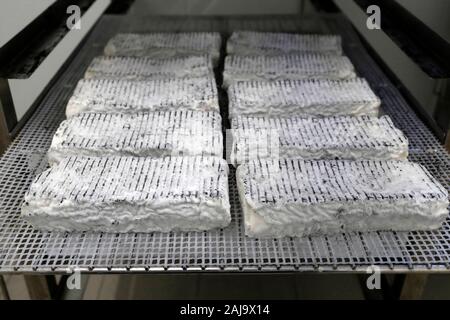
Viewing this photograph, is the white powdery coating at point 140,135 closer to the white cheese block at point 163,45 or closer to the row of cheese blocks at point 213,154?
the row of cheese blocks at point 213,154

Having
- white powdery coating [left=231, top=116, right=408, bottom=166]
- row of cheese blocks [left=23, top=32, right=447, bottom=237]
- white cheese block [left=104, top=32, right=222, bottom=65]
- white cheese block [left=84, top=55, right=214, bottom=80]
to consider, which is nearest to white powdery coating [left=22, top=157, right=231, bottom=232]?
row of cheese blocks [left=23, top=32, right=447, bottom=237]

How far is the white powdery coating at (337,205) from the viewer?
1.23 m

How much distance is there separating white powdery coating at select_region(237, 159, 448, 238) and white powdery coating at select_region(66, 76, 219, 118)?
0.57 m

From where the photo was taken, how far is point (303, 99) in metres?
1.78

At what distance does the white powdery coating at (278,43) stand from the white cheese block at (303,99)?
1.37 feet

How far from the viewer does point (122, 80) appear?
6.39 ft

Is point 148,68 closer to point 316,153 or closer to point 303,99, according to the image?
point 303,99

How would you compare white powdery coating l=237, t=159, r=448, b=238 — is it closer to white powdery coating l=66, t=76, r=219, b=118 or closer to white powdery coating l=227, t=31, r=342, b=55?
white powdery coating l=66, t=76, r=219, b=118

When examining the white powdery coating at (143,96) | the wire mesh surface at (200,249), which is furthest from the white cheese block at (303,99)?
the wire mesh surface at (200,249)

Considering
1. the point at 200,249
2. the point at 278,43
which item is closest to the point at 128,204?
the point at 200,249

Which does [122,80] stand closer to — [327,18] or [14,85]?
[14,85]
